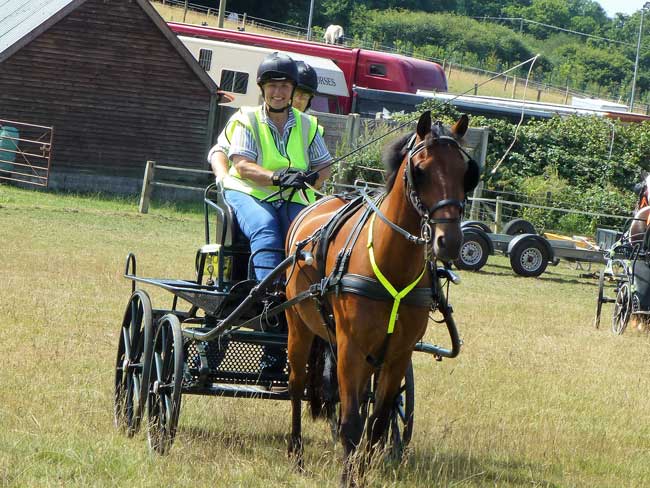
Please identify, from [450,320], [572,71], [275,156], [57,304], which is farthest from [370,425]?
[572,71]

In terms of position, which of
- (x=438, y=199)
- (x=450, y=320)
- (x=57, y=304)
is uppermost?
(x=438, y=199)

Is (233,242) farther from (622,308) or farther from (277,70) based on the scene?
(622,308)

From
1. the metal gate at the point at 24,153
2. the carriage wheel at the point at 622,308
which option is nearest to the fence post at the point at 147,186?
the metal gate at the point at 24,153

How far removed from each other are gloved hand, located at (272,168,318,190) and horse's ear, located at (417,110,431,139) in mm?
1496

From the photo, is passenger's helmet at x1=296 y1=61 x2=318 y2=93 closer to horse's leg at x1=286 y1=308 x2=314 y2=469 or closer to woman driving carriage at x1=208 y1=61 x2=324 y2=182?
woman driving carriage at x1=208 y1=61 x2=324 y2=182

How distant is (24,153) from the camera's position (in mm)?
28344

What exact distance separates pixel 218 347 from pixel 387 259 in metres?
1.92

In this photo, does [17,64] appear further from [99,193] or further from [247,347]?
[247,347]

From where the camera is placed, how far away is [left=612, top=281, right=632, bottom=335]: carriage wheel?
13.8 m

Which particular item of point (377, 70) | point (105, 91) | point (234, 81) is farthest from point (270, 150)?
point (377, 70)

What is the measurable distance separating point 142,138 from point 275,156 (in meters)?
25.3

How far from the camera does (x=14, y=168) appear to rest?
29094 millimetres

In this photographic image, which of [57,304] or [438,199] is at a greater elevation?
[438,199]

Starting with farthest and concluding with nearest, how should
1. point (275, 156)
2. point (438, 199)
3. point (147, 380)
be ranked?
point (275, 156) → point (147, 380) → point (438, 199)
